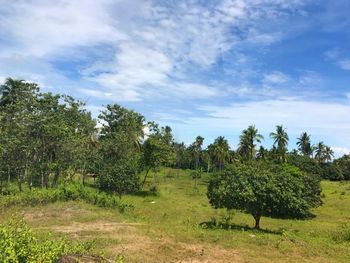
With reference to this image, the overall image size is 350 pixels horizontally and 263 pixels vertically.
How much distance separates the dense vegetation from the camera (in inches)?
1021

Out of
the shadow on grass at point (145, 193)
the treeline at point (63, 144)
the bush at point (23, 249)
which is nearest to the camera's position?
the bush at point (23, 249)

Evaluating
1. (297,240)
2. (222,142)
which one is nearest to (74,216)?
(297,240)

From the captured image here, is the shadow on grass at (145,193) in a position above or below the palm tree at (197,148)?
below

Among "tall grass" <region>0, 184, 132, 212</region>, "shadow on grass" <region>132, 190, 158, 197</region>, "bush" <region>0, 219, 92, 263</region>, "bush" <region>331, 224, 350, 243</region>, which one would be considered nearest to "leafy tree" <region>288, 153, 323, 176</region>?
"shadow on grass" <region>132, 190, 158, 197</region>

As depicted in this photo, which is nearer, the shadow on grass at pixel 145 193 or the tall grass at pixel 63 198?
the tall grass at pixel 63 198

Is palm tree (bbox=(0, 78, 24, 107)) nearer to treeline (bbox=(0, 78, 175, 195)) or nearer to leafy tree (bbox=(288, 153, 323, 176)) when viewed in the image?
treeline (bbox=(0, 78, 175, 195))

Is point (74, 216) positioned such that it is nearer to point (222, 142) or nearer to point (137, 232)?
point (137, 232)

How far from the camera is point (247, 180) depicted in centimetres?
2572

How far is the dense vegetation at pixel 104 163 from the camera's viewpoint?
25922mm

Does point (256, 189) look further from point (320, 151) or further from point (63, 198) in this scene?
point (320, 151)

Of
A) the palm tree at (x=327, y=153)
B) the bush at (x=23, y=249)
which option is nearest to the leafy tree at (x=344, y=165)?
the palm tree at (x=327, y=153)

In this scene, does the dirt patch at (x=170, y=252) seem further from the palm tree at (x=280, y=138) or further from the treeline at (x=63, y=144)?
the palm tree at (x=280, y=138)

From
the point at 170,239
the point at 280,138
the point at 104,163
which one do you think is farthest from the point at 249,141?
the point at 170,239

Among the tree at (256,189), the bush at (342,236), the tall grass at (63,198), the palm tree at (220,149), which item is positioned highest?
the palm tree at (220,149)
